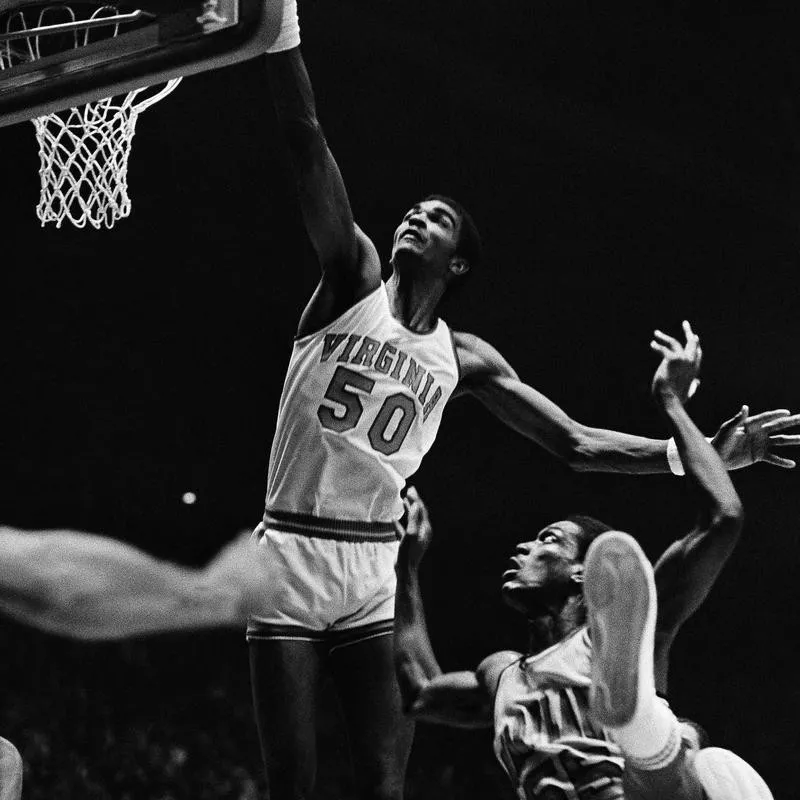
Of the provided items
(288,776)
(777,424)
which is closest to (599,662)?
(288,776)

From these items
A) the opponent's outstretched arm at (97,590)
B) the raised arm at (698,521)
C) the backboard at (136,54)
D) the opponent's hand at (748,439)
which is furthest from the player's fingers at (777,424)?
the opponent's outstretched arm at (97,590)

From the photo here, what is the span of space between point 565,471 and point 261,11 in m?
3.89

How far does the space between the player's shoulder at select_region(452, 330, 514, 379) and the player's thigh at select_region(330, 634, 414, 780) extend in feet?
2.98

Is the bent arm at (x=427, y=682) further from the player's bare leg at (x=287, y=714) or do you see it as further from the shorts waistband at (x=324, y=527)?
the shorts waistband at (x=324, y=527)

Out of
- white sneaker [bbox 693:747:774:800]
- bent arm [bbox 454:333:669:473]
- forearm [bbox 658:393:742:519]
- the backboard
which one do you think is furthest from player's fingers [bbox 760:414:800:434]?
the backboard

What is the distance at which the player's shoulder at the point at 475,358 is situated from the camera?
466 cm

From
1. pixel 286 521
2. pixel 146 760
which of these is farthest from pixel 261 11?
pixel 146 760

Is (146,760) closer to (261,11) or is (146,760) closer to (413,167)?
(413,167)

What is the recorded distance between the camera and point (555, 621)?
12.5ft

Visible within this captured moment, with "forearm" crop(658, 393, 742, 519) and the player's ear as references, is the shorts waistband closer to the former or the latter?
the player's ear

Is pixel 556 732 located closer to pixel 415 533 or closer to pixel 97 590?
pixel 415 533

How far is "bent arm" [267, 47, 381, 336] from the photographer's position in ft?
13.7

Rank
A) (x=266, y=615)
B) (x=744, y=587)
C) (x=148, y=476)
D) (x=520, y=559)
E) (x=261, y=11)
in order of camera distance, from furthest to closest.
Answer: (x=148, y=476), (x=744, y=587), (x=266, y=615), (x=520, y=559), (x=261, y=11)

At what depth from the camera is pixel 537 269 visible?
6984mm
